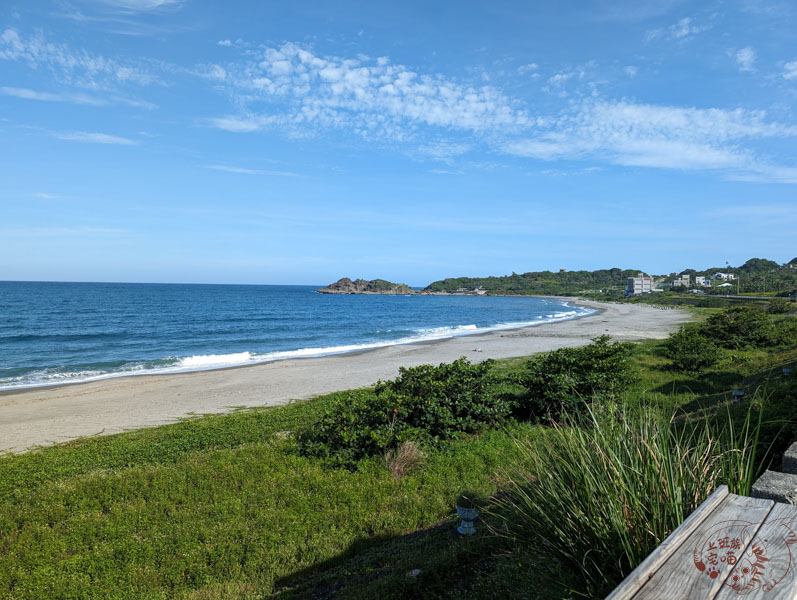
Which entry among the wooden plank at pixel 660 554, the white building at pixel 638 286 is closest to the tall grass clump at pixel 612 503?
the wooden plank at pixel 660 554

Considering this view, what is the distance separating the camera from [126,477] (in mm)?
7793

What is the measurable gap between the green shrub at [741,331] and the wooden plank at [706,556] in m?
23.9

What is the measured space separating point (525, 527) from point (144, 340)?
138ft

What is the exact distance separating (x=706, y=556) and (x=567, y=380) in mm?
8930

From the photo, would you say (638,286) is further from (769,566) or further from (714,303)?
(769,566)

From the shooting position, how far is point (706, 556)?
1.76 meters

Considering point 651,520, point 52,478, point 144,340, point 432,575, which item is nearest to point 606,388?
point 432,575

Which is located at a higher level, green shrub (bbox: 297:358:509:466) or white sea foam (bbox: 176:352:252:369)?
green shrub (bbox: 297:358:509:466)

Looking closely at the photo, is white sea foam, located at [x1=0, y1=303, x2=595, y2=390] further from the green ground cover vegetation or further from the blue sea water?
the green ground cover vegetation

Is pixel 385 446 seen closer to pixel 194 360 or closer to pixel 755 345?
pixel 755 345

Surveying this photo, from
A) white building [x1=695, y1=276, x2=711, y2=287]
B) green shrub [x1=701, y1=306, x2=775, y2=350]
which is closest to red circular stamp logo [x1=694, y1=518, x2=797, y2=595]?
green shrub [x1=701, y1=306, x2=775, y2=350]

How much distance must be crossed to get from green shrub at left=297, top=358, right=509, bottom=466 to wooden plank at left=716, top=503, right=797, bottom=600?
702 centimetres

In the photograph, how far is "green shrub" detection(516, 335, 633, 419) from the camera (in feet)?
35.0

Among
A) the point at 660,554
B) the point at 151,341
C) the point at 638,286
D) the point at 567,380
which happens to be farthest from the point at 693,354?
the point at 638,286
